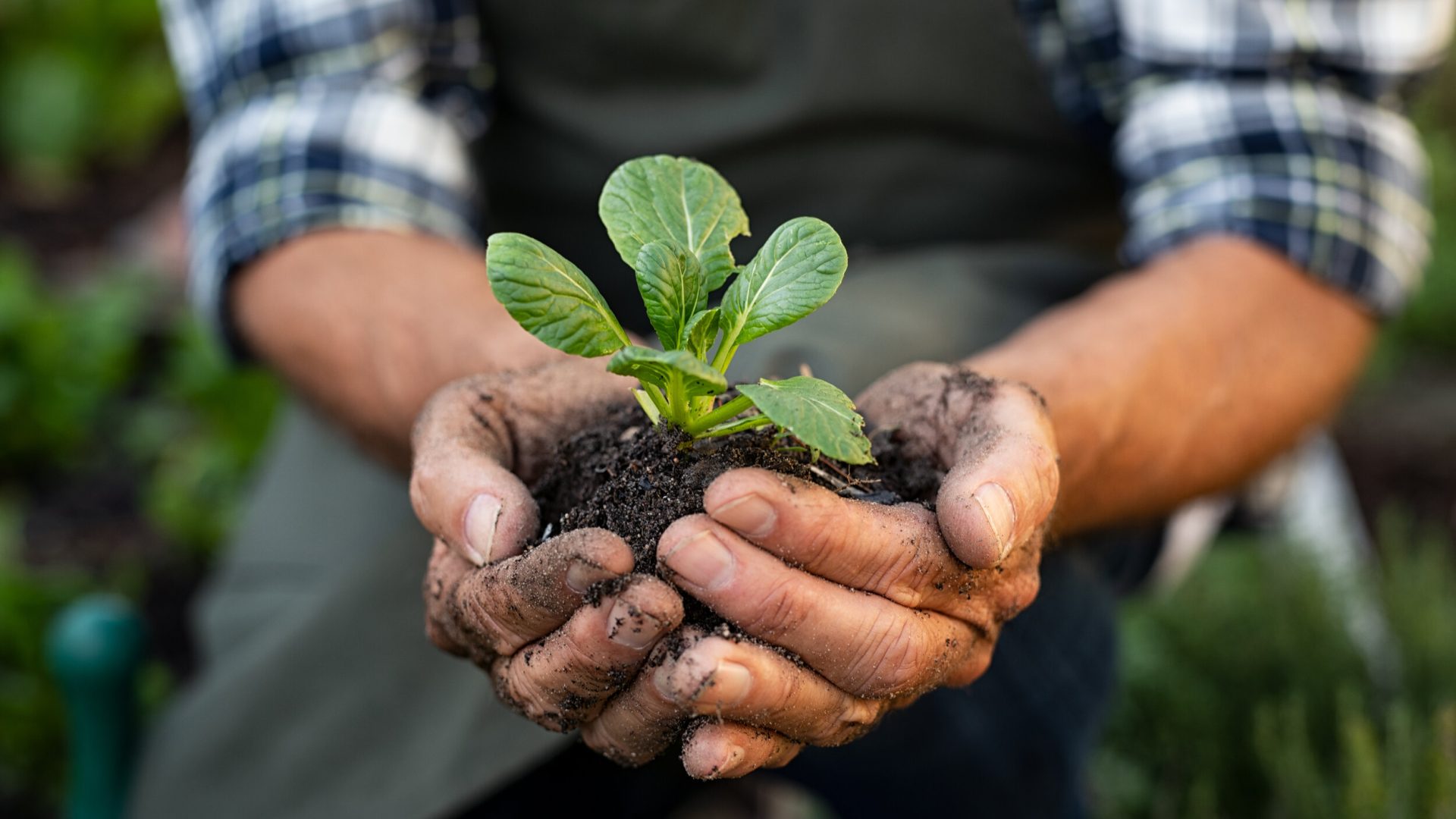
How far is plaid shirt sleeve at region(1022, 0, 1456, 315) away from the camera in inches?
72.7

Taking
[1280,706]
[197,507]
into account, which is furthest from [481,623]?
[197,507]

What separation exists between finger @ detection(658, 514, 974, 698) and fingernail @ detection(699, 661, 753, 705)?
0.17 feet

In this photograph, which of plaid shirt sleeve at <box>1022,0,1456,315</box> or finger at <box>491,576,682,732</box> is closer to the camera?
finger at <box>491,576,682,732</box>

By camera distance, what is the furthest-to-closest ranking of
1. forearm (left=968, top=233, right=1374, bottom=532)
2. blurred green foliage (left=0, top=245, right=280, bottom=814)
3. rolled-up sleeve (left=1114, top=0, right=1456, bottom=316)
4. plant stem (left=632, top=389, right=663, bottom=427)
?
blurred green foliage (left=0, top=245, right=280, bottom=814)
rolled-up sleeve (left=1114, top=0, right=1456, bottom=316)
forearm (left=968, top=233, right=1374, bottom=532)
plant stem (left=632, top=389, right=663, bottom=427)

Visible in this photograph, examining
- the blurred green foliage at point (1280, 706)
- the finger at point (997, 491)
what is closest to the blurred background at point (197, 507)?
the blurred green foliage at point (1280, 706)

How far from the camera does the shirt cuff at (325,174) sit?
1936 millimetres

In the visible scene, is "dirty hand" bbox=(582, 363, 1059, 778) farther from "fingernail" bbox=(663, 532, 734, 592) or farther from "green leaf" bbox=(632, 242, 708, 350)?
"green leaf" bbox=(632, 242, 708, 350)

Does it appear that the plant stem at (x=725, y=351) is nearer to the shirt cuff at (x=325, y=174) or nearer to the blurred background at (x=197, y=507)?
the shirt cuff at (x=325, y=174)

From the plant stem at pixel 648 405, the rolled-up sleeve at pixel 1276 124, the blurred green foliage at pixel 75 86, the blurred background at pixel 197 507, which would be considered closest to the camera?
the plant stem at pixel 648 405

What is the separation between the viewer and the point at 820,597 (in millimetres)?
1019

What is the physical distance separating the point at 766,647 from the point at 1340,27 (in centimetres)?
151

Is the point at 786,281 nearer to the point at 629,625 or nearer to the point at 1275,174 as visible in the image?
the point at 629,625

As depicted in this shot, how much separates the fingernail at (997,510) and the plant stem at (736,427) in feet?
0.70

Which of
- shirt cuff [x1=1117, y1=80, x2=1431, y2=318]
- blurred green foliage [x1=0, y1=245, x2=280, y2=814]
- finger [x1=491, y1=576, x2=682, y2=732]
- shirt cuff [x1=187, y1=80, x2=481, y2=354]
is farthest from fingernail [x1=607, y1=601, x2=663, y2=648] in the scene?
blurred green foliage [x1=0, y1=245, x2=280, y2=814]
